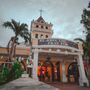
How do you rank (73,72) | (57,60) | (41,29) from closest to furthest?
(57,60), (73,72), (41,29)

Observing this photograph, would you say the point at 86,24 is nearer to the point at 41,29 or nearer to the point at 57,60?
the point at 57,60

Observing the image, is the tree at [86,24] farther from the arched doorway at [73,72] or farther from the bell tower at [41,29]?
the bell tower at [41,29]

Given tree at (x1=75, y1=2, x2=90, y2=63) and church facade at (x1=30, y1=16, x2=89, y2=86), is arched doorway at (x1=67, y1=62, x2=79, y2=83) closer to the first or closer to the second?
church facade at (x1=30, y1=16, x2=89, y2=86)

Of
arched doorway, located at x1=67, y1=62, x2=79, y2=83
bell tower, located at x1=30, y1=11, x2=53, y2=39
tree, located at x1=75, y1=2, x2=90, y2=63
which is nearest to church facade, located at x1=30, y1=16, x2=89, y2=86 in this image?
arched doorway, located at x1=67, y1=62, x2=79, y2=83

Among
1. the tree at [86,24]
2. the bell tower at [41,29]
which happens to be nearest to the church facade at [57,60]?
the tree at [86,24]

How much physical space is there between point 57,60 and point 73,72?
2927 mm

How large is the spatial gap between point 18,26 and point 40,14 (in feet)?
87.8

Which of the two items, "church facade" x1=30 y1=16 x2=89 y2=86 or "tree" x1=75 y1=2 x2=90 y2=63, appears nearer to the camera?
"church facade" x1=30 y1=16 x2=89 y2=86

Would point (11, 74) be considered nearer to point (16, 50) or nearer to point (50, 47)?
point (50, 47)

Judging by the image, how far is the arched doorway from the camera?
19.6m

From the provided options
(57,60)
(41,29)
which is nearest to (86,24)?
(57,60)

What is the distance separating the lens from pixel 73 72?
19.9 meters

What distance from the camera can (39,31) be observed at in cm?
4175

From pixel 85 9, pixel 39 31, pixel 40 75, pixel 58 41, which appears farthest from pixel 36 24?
pixel 58 41
